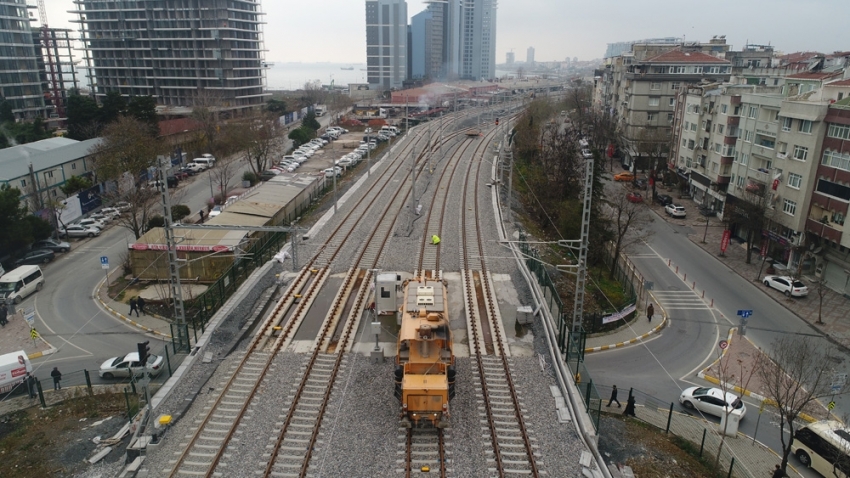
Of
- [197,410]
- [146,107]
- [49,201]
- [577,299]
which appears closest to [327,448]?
[197,410]

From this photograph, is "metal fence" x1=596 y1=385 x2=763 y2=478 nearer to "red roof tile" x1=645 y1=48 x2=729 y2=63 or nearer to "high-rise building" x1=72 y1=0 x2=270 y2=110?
"red roof tile" x1=645 y1=48 x2=729 y2=63

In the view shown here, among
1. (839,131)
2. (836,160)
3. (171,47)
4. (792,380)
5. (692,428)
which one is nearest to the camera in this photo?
(792,380)

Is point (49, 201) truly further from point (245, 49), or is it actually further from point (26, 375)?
point (245, 49)

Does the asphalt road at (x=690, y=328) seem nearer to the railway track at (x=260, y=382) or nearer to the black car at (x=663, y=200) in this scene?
the black car at (x=663, y=200)

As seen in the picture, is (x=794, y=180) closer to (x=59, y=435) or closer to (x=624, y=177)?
(x=624, y=177)

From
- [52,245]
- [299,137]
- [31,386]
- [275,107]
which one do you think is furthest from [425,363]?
[275,107]

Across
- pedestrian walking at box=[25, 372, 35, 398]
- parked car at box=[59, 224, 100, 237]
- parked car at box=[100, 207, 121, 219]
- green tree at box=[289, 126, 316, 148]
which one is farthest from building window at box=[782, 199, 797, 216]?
green tree at box=[289, 126, 316, 148]
